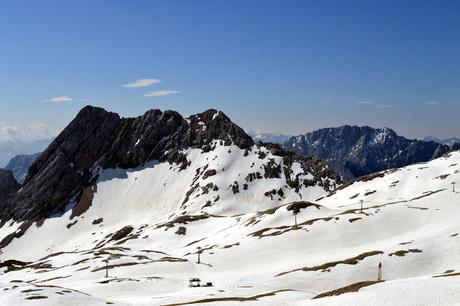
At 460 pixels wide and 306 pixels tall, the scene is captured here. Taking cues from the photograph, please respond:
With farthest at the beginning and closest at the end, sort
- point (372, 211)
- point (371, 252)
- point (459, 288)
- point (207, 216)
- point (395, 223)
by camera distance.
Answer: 1. point (207, 216)
2. point (372, 211)
3. point (395, 223)
4. point (371, 252)
5. point (459, 288)

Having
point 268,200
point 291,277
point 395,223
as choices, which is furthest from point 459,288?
point 268,200

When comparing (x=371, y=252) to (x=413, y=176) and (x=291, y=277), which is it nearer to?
(x=291, y=277)

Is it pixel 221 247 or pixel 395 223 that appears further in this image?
pixel 221 247

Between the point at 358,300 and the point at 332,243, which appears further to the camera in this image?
the point at 332,243

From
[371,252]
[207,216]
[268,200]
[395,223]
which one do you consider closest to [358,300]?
[371,252]

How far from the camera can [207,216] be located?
162 m

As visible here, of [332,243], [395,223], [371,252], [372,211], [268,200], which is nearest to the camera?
[371,252]

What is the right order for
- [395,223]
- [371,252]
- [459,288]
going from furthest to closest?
[395,223], [371,252], [459,288]

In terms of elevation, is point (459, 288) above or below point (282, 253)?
above

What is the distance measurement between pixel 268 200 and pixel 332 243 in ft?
356

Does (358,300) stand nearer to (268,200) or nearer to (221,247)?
(221,247)

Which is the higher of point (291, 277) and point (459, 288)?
point (459, 288)

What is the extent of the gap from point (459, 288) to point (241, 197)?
16797cm

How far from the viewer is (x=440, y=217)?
9256 cm
